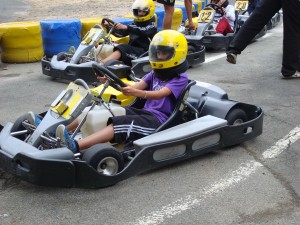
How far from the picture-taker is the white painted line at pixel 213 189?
3.25m

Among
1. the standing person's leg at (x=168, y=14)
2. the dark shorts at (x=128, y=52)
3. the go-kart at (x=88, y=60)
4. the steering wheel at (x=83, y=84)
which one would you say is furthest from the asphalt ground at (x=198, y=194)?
the standing person's leg at (x=168, y=14)

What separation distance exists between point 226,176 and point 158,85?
3.28ft

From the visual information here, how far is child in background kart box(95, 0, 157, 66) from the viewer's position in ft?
22.8

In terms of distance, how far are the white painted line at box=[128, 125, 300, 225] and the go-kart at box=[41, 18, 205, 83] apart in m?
2.77

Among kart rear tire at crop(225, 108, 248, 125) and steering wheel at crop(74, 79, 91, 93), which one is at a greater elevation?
steering wheel at crop(74, 79, 91, 93)

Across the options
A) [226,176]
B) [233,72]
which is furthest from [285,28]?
[226,176]

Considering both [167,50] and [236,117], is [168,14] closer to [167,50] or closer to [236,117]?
[236,117]

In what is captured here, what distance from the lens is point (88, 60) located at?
23.0 ft

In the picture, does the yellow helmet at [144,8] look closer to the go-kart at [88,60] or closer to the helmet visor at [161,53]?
the go-kart at [88,60]

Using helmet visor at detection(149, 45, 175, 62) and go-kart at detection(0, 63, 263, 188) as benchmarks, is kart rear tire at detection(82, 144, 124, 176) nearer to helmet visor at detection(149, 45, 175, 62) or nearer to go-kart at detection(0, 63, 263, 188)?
go-kart at detection(0, 63, 263, 188)

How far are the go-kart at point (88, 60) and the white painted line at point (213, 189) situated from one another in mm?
2775

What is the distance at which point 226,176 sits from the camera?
388 cm

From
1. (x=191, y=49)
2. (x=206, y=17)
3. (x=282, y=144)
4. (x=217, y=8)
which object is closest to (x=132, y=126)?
(x=282, y=144)

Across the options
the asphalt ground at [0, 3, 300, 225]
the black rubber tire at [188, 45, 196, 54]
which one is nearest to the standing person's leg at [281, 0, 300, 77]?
the black rubber tire at [188, 45, 196, 54]
